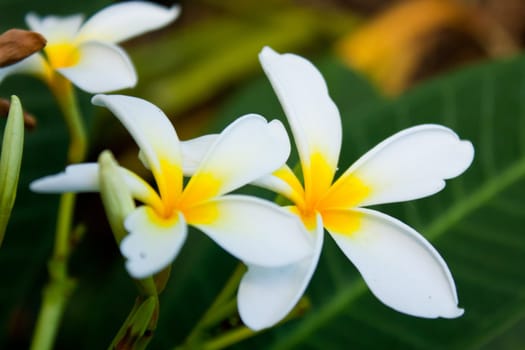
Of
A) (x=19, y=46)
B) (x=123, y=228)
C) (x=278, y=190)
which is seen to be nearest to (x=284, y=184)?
(x=278, y=190)

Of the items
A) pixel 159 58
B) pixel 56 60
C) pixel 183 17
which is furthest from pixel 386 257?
pixel 183 17

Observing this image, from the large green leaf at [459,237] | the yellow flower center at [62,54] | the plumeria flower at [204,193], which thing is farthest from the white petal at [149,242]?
the large green leaf at [459,237]

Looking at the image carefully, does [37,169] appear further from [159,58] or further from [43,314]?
[159,58]

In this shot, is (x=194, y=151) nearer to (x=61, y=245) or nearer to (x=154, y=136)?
(x=154, y=136)

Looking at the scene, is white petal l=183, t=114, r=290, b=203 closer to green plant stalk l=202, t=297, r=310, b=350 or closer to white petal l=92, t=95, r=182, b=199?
white petal l=92, t=95, r=182, b=199

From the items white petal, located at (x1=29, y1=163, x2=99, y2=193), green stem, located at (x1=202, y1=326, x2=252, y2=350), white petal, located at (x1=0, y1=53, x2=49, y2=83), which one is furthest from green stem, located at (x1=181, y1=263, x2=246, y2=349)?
white petal, located at (x1=0, y1=53, x2=49, y2=83)

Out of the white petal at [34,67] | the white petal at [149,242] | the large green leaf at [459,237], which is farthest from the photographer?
the large green leaf at [459,237]

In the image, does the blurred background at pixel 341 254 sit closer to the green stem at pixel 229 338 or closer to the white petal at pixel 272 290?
the green stem at pixel 229 338
